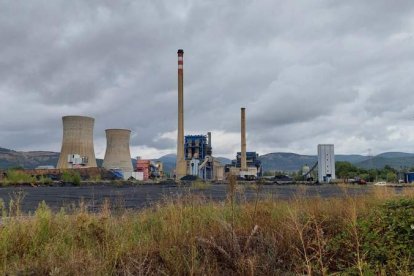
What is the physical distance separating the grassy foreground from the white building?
60.1m

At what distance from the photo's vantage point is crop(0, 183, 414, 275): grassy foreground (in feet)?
10.00

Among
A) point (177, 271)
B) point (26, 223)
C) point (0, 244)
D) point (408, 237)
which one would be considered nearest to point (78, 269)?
point (177, 271)

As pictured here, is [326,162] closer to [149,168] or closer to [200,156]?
[200,156]

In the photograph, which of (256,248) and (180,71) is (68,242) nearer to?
(256,248)

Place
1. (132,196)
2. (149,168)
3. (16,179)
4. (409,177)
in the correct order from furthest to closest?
(149,168)
(409,177)
(16,179)
(132,196)

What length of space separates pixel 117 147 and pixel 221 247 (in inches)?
2007

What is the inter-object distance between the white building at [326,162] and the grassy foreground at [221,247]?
60113mm

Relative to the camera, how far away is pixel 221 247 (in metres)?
3.53

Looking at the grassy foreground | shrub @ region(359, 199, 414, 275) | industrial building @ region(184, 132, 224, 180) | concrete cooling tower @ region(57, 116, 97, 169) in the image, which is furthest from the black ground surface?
industrial building @ region(184, 132, 224, 180)

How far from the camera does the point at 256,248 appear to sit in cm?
357

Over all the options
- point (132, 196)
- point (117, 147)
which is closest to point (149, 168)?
point (117, 147)

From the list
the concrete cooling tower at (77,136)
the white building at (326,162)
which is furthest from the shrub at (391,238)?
the white building at (326,162)

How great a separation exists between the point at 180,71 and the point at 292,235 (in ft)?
184

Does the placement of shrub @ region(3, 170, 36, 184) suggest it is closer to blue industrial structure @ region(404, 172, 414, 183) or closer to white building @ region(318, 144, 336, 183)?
white building @ region(318, 144, 336, 183)
